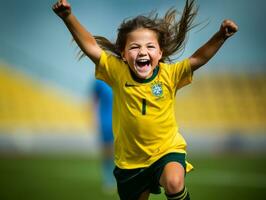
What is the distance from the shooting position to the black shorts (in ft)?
15.3

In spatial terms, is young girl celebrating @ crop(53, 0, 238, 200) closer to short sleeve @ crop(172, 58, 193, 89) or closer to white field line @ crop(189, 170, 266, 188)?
short sleeve @ crop(172, 58, 193, 89)

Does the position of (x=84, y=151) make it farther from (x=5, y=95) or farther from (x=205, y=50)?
(x=205, y=50)

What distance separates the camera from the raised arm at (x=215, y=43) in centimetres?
462

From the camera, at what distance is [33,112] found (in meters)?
19.5

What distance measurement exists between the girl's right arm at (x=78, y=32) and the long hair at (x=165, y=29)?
0.75 feet

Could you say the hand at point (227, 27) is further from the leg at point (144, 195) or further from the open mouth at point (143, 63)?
the leg at point (144, 195)

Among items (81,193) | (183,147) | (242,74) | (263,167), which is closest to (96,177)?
(81,193)

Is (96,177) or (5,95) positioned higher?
(5,95)

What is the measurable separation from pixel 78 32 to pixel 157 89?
0.75 meters

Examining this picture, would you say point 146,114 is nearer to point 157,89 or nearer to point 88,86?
point 157,89

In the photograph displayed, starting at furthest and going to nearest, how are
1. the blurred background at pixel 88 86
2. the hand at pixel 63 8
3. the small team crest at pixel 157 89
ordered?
the blurred background at pixel 88 86 → the small team crest at pixel 157 89 → the hand at pixel 63 8

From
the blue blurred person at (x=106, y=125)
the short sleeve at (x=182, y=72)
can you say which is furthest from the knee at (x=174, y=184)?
the blue blurred person at (x=106, y=125)

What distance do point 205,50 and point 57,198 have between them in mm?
3984

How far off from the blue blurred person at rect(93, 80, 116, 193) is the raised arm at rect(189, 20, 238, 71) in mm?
4680
